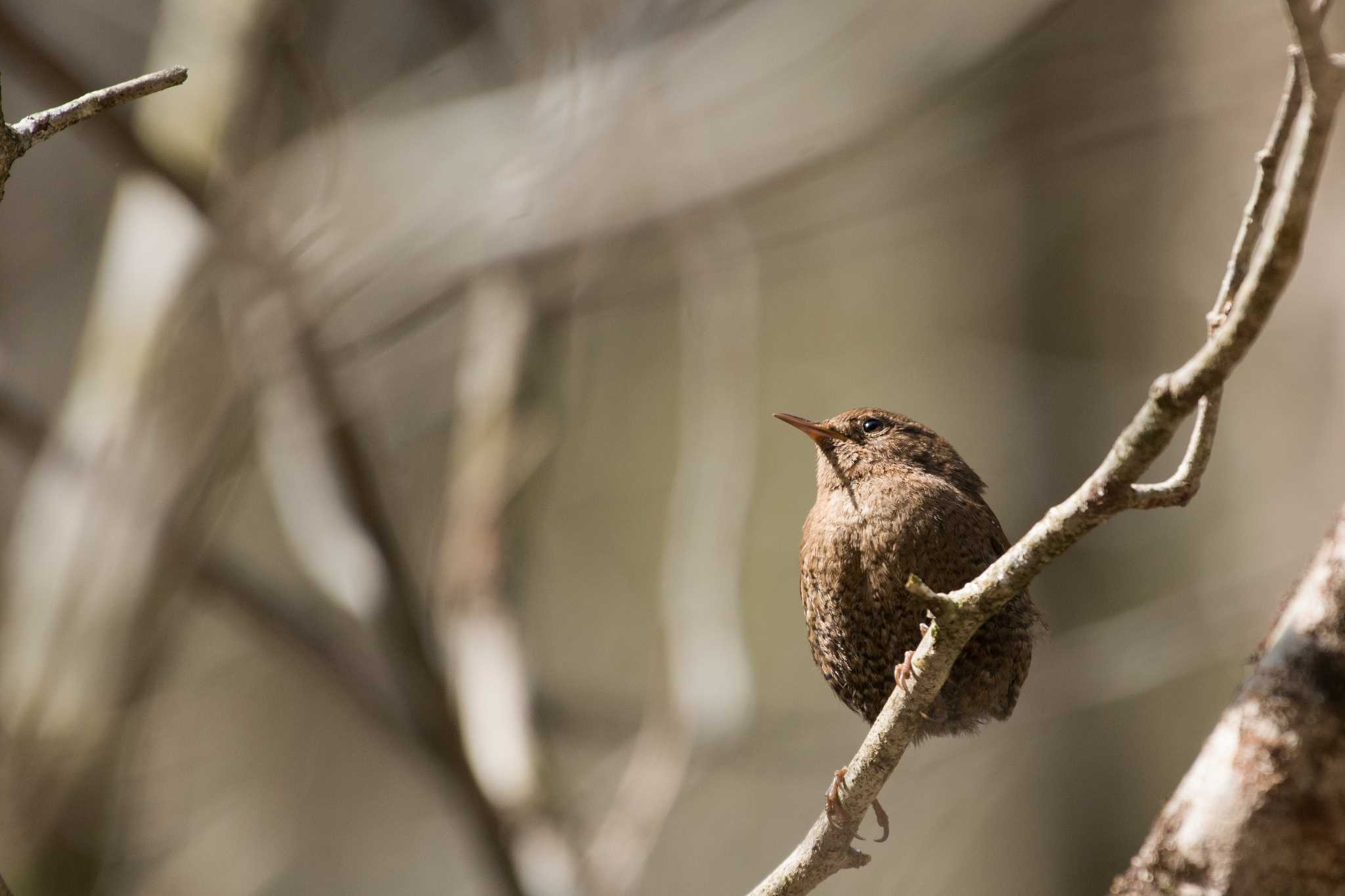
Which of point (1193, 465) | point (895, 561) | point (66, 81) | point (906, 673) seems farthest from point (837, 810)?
point (66, 81)

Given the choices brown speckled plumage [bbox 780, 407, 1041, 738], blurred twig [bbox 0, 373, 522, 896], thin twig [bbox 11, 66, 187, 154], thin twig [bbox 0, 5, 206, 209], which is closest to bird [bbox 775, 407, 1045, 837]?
brown speckled plumage [bbox 780, 407, 1041, 738]

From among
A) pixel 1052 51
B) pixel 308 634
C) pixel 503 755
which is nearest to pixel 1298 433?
pixel 1052 51

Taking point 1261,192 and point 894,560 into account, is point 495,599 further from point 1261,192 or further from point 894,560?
point 1261,192

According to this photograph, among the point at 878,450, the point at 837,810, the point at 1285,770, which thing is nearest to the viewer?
the point at 1285,770

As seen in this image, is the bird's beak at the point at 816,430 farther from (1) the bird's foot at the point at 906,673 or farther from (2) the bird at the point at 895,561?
(1) the bird's foot at the point at 906,673

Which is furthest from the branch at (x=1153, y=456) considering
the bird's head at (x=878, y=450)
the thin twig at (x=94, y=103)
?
the thin twig at (x=94, y=103)

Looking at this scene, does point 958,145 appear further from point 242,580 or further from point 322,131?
point 242,580

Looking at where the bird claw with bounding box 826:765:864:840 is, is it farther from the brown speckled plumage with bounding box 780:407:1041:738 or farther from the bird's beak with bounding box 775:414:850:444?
the bird's beak with bounding box 775:414:850:444
